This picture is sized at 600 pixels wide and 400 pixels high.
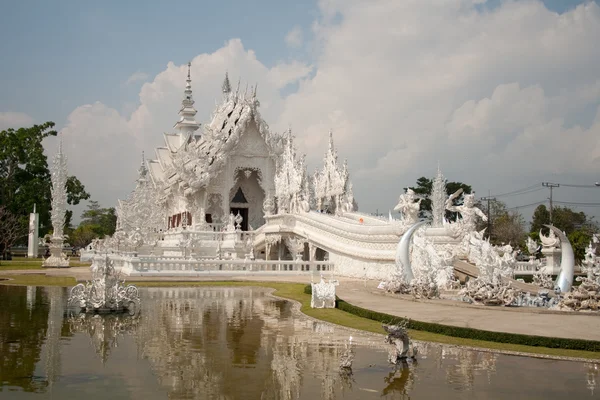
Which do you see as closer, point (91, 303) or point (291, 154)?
point (91, 303)

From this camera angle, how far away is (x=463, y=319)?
11.4 meters

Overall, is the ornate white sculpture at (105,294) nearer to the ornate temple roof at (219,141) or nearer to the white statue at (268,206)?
the white statue at (268,206)

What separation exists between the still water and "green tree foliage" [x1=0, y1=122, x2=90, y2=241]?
36.7 metres

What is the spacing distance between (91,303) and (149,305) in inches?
72.0

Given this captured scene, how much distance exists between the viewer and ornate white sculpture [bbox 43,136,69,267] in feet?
98.1

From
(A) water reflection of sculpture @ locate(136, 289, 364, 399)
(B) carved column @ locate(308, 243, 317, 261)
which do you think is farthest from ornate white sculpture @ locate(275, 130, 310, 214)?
(A) water reflection of sculpture @ locate(136, 289, 364, 399)

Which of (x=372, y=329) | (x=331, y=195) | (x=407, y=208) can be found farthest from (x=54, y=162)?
(x=372, y=329)

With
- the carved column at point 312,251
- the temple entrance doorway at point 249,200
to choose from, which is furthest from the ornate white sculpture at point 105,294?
the temple entrance doorway at point 249,200

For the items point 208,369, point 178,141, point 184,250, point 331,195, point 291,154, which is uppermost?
point 178,141

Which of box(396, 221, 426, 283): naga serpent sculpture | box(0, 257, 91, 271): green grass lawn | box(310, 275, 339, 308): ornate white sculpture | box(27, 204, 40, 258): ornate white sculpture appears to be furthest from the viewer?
box(27, 204, 40, 258): ornate white sculpture

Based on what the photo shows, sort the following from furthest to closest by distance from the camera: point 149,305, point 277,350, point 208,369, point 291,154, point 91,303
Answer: point 291,154, point 149,305, point 91,303, point 277,350, point 208,369

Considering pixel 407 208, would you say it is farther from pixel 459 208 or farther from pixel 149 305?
pixel 149 305

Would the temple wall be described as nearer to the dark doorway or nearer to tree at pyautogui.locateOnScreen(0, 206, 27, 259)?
the dark doorway

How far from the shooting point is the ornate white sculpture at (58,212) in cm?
2991
